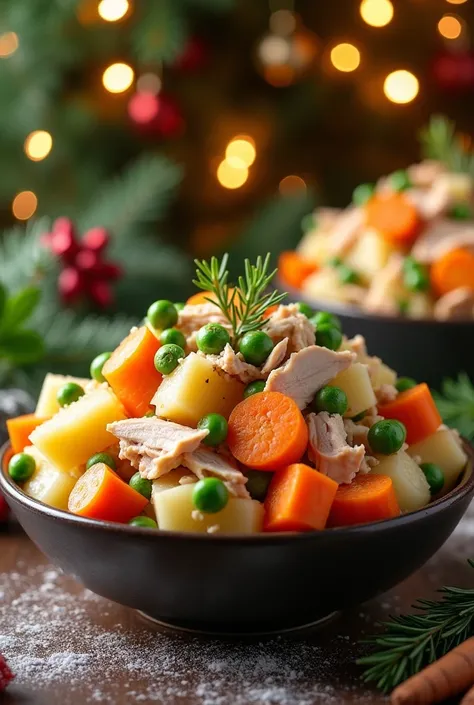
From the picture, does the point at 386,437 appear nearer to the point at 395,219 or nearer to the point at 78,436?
the point at 78,436

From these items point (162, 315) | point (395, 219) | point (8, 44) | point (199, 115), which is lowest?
point (162, 315)

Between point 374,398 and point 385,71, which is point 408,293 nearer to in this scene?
point 374,398

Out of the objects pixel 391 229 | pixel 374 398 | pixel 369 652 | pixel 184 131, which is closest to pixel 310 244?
pixel 391 229

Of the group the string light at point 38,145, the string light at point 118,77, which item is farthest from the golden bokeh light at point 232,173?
the string light at point 38,145

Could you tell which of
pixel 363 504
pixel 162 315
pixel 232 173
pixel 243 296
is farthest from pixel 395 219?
pixel 232 173

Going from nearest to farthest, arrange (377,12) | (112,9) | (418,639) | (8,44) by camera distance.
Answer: (418,639)
(112,9)
(8,44)
(377,12)

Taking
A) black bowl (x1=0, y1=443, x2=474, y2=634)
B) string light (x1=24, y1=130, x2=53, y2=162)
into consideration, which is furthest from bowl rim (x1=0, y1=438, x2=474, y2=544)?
string light (x1=24, y1=130, x2=53, y2=162)

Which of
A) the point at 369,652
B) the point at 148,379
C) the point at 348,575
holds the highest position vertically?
the point at 148,379
